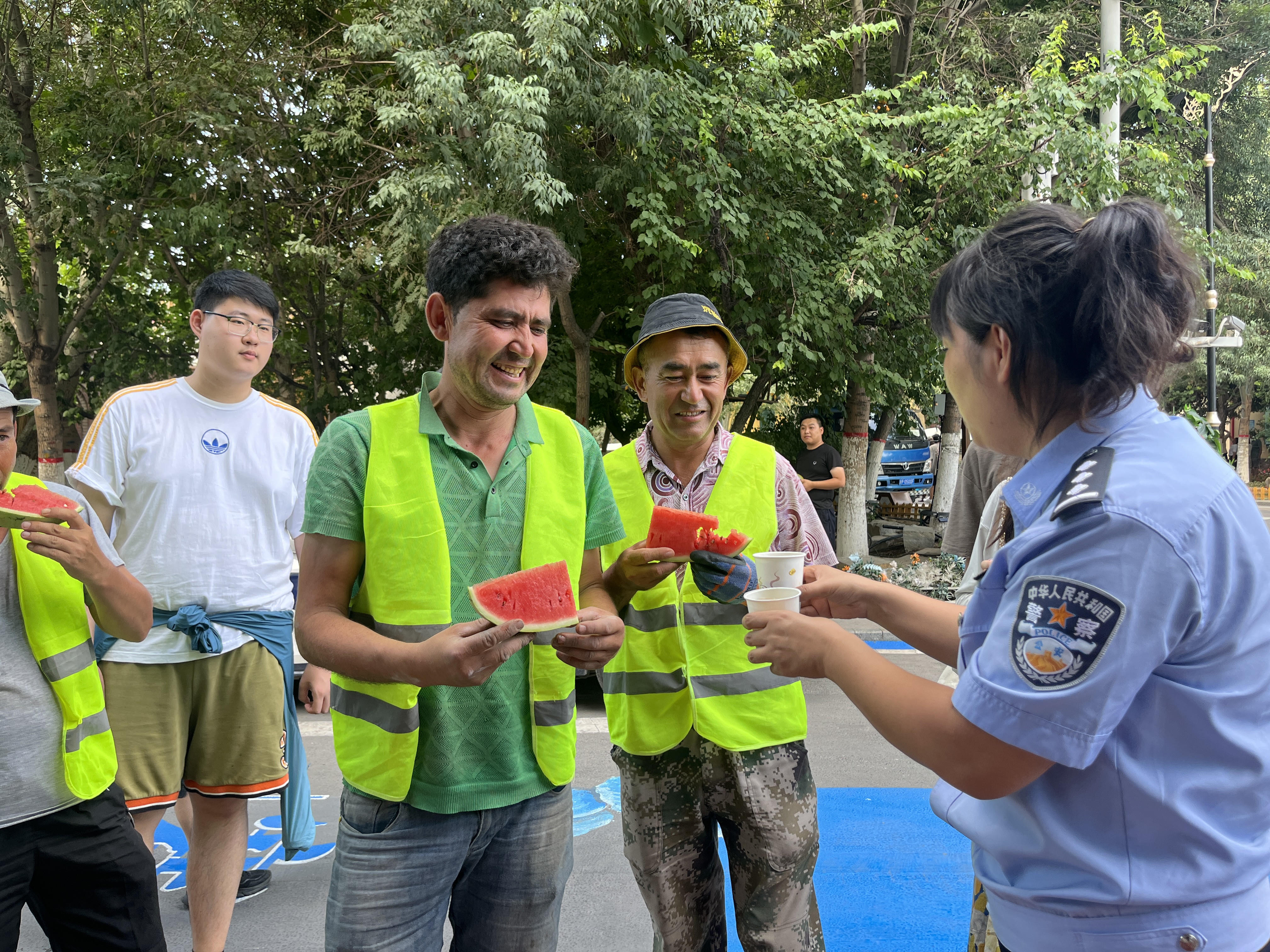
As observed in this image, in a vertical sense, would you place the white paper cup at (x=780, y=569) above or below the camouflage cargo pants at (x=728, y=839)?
above

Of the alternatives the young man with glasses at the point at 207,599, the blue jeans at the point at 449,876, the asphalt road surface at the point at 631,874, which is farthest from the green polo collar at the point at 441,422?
the asphalt road surface at the point at 631,874

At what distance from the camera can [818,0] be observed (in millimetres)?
15023

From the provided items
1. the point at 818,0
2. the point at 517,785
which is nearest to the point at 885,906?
the point at 517,785

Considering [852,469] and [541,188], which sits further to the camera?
[852,469]

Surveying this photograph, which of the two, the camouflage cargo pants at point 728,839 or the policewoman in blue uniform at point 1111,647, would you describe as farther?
the camouflage cargo pants at point 728,839

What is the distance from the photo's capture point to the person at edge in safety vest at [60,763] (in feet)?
8.50

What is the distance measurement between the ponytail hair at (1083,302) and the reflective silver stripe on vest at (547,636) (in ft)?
3.94

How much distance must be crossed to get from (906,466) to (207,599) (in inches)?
1048

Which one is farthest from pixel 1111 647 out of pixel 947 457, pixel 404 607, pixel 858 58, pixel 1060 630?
pixel 947 457

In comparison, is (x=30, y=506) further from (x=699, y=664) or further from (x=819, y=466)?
(x=819, y=466)

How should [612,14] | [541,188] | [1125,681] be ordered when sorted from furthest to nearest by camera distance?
[612,14] → [541,188] → [1125,681]

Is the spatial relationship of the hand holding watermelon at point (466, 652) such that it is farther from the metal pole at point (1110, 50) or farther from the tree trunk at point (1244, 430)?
the tree trunk at point (1244, 430)

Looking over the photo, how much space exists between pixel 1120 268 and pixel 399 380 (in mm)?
15202

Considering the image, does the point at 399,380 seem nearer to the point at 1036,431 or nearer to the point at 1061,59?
the point at 1061,59
